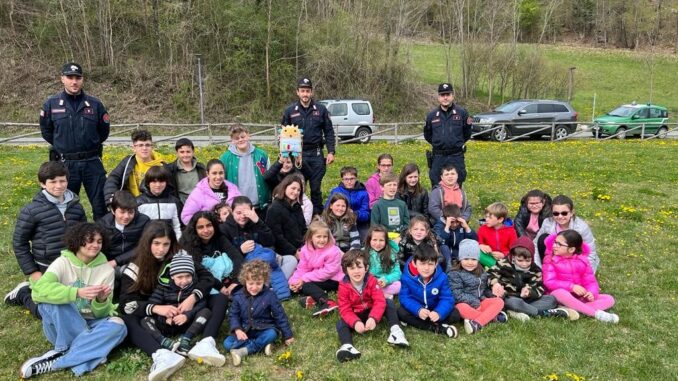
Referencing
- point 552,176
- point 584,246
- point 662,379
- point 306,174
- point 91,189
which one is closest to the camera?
point 662,379

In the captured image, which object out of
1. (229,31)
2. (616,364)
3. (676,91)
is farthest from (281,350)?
(676,91)

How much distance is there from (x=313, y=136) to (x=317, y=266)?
2489 millimetres

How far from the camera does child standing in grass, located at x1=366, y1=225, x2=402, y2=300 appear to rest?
17.7 feet

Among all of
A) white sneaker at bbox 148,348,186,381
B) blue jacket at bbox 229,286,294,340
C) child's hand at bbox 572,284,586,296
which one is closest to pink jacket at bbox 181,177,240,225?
blue jacket at bbox 229,286,294,340

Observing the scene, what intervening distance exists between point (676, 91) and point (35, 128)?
4322cm

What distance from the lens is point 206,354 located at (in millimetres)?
4082

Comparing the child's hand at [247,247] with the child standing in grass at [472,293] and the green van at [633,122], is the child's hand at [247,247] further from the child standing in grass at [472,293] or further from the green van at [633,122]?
the green van at [633,122]

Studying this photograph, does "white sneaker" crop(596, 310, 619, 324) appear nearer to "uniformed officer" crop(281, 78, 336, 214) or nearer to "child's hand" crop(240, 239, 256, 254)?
"child's hand" crop(240, 239, 256, 254)

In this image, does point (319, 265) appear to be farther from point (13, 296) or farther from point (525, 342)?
point (13, 296)

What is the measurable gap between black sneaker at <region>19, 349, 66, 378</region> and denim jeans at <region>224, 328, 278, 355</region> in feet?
4.42

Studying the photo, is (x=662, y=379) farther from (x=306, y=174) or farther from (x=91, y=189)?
(x=91, y=189)

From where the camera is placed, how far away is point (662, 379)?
4.00 m

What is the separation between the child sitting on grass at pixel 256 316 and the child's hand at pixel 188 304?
359mm

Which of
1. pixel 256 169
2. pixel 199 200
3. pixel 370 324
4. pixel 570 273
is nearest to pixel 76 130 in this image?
pixel 199 200
